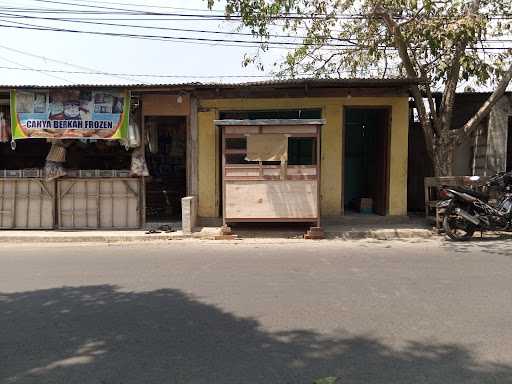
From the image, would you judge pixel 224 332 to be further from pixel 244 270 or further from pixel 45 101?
pixel 45 101

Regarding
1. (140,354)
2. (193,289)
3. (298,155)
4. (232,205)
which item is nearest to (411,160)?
(298,155)

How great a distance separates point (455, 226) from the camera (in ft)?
32.3

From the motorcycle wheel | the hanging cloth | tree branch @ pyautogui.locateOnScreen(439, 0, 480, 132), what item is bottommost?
the motorcycle wheel

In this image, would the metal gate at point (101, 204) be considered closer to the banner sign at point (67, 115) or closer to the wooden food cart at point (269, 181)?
the banner sign at point (67, 115)

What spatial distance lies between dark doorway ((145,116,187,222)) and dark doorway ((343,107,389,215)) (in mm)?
4566

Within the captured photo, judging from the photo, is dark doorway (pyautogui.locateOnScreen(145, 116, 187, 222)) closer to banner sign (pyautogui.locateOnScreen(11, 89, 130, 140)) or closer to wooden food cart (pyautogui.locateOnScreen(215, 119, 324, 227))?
banner sign (pyautogui.locateOnScreen(11, 89, 130, 140))

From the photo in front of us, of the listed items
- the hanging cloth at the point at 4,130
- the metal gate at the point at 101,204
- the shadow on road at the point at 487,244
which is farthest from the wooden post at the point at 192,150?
the shadow on road at the point at 487,244

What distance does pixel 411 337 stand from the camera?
4293 mm

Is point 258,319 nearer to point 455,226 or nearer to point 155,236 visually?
point 155,236

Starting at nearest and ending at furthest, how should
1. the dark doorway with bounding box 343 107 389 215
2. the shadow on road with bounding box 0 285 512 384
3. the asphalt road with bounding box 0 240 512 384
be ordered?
the shadow on road with bounding box 0 285 512 384 → the asphalt road with bounding box 0 240 512 384 → the dark doorway with bounding box 343 107 389 215

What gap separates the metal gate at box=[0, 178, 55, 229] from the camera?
11047 mm

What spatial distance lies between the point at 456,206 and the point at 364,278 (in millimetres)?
4448

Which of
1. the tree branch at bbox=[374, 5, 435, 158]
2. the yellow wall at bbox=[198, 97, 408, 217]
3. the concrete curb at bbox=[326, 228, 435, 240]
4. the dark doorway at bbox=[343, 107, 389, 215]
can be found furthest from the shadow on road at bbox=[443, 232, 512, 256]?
the dark doorway at bbox=[343, 107, 389, 215]

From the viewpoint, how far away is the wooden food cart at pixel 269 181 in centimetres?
1005
